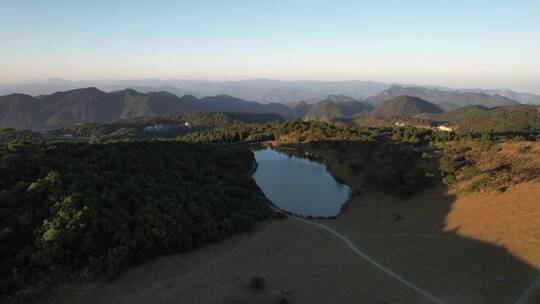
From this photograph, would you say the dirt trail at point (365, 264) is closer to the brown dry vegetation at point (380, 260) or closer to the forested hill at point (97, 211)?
the brown dry vegetation at point (380, 260)

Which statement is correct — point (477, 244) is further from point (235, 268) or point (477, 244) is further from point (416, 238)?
point (235, 268)

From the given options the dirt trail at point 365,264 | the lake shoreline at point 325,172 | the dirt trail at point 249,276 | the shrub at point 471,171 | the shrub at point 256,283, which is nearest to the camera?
the dirt trail at point 249,276

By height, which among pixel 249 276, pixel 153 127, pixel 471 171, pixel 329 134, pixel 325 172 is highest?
pixel 471 171

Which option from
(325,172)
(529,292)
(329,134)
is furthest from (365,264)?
(329,134)

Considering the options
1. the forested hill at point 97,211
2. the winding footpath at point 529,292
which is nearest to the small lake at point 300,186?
the forested hill at point 97,211

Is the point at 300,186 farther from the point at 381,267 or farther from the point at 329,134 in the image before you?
the point at 329,134
